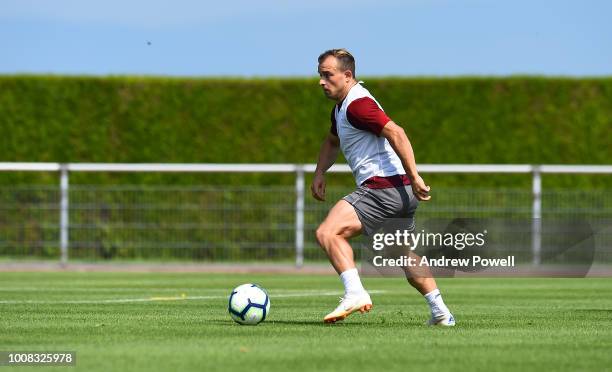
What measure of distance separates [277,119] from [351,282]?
14341 millimetres

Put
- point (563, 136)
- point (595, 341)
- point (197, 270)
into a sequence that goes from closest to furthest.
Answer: point (595, 341) < point (197, 270) < point (563, 136)

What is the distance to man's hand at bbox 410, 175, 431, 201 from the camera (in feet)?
27.1

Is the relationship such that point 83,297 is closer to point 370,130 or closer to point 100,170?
point 370,130

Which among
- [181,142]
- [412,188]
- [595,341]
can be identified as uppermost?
[181,142]

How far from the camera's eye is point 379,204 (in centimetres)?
855

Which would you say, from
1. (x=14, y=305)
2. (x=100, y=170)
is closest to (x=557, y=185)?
(x=100, y=170)

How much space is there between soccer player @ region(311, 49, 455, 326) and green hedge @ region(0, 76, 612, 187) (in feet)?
45.0

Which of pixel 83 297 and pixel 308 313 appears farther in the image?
pixel 83 297

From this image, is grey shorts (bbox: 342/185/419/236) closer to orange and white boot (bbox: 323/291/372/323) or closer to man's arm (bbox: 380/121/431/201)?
man's arm (bbox: 380/121/431/201)

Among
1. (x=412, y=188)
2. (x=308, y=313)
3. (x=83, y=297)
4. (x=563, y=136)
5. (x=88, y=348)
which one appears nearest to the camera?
(x=88, y=348)

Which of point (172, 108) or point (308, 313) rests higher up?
point (172, 108)

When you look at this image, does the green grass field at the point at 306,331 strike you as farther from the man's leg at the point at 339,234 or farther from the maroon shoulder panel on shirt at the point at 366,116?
the maroon shoulder panel on shirt at the point at 366,116

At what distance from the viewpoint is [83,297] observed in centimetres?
1232

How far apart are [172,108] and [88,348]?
16.1 metres
